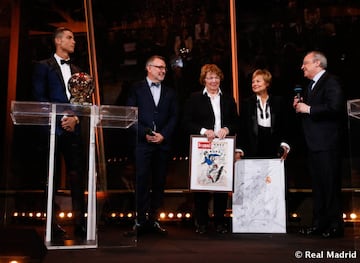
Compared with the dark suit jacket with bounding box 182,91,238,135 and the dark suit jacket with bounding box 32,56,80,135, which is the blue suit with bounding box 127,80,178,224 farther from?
the dark suit jacket with bounding box 32,56,80,135

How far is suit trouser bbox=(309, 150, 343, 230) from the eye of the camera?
359 cm

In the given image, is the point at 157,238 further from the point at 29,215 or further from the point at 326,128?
the point at 326,128

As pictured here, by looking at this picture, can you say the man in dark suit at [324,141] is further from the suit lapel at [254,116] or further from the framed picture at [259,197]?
the suit lapel at [254,116]

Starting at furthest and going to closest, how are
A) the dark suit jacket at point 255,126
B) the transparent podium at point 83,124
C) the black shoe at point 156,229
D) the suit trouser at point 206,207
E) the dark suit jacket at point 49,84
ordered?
the dark suit jacket at point 255,126 → the suit trouser at point 206,207 → the black shoe at point 156,229 → the dark suit jacket at point 49,84 → the transparent podium at point 83,124

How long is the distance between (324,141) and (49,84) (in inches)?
81.8

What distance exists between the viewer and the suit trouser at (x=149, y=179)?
375 centimetres

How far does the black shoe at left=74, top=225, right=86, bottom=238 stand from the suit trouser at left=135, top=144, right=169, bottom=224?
883mm

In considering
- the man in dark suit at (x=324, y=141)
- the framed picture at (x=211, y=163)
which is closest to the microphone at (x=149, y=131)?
the framed picture at (x=211, y=163)

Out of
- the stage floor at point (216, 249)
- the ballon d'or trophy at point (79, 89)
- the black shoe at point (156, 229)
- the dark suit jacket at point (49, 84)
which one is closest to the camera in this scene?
the stage floor at point (216, 249)

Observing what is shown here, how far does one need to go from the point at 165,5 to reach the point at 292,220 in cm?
277

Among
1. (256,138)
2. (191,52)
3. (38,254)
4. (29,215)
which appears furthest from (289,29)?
(38,254)

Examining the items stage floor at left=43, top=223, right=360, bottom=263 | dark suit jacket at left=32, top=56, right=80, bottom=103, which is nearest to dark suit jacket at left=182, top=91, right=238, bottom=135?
stage floor at left=43, top=223, right=360, bottom=263

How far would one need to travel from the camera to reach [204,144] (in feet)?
12.2

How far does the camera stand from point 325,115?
3670mm
